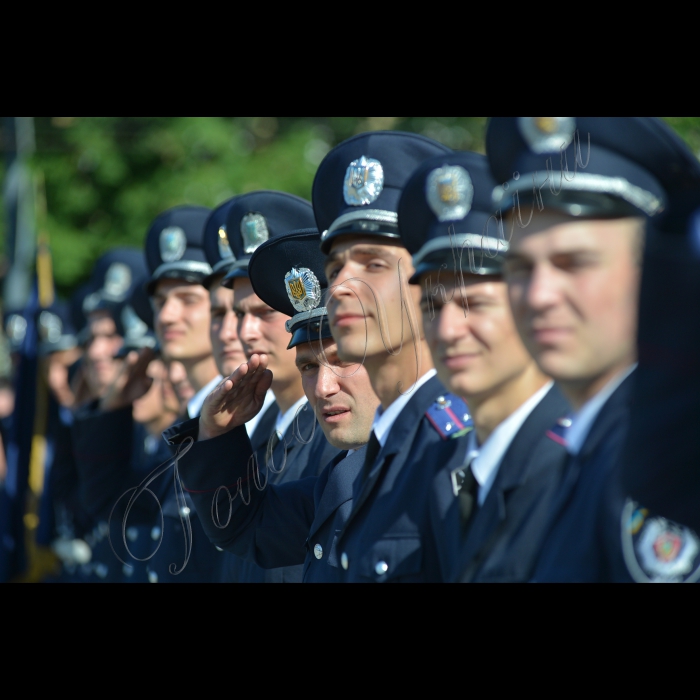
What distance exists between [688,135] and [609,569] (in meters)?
1.22

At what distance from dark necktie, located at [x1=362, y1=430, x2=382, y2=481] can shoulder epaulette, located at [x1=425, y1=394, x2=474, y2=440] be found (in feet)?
0.72

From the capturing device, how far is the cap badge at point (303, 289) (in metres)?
3.36

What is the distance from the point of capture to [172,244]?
17.7 feet

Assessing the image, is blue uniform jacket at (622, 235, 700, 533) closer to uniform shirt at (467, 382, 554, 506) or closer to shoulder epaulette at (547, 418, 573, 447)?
shoulder epaulette at (547, 418, 573, 447)

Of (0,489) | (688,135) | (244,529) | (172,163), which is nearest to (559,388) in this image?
(688,135)

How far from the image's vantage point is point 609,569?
221 cm

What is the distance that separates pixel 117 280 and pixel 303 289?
4790 mm

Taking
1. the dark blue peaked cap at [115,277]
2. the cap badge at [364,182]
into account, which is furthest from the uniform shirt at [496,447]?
the dark blue peaked cap at [115,277]

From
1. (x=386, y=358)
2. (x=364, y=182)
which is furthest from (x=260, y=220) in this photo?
(x=386, y=358)

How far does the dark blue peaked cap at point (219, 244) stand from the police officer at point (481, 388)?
75.6 inches

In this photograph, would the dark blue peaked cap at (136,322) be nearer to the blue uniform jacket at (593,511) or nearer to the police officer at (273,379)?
the police officer at (273,379)

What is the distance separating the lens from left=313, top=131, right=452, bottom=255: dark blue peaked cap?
2904 millimetres

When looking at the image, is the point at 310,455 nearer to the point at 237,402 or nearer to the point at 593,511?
the point at 237,402

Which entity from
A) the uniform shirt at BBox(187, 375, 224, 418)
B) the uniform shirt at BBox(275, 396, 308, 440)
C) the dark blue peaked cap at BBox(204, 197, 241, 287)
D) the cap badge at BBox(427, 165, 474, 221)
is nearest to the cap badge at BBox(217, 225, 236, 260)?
the dark blue peaked cap at BBox(204, 197, 241, 287)
